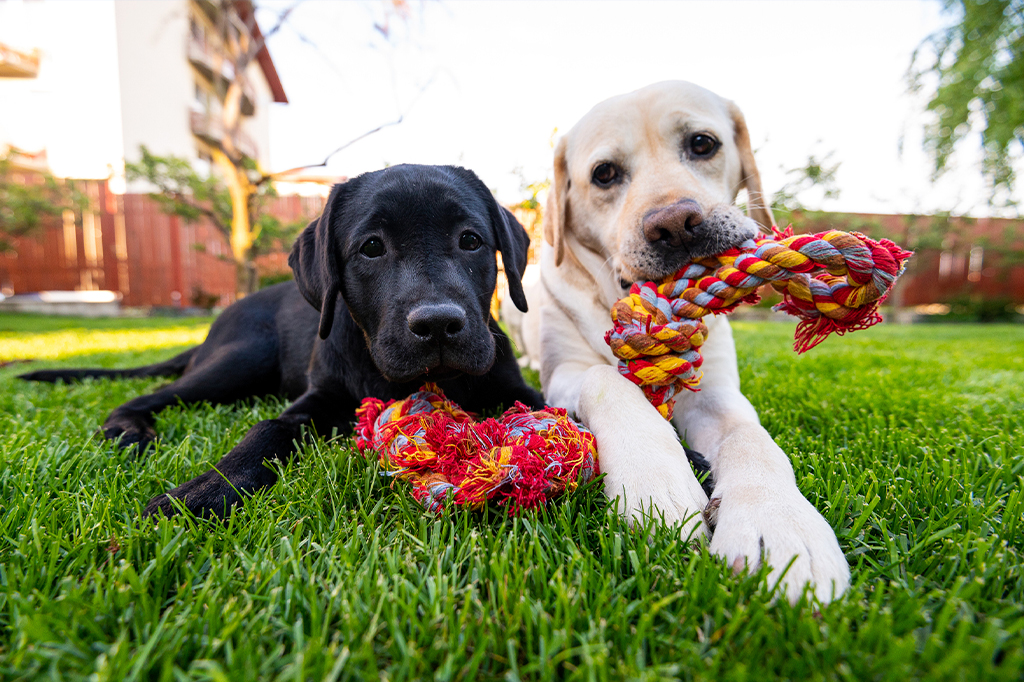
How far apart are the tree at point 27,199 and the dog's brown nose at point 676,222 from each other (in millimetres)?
15928

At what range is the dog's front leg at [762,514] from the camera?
1011 millimetres

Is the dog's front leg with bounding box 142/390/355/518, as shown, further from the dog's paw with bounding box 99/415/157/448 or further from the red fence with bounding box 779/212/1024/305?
the red fence with bounding box 779/212/1024/305

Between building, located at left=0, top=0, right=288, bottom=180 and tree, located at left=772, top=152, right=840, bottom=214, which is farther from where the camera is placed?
building, located at left=0, top=0, right=288, bottom=180

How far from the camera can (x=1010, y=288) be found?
17.7m

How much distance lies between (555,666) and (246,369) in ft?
8.74

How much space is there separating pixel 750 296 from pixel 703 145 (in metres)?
0.94

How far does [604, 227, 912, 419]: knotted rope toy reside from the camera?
1544 mm

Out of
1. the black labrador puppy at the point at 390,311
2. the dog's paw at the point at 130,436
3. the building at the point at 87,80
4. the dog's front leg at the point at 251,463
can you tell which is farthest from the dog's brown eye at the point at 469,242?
the building at the point at 87,80

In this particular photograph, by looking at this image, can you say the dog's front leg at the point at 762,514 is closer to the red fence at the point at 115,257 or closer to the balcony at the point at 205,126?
the red fence at the point at 115,257

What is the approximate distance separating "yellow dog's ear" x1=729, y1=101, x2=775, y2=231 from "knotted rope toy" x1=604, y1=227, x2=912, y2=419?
762 millimetres

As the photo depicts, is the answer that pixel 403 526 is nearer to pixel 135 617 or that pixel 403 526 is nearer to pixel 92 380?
pixel 135 617

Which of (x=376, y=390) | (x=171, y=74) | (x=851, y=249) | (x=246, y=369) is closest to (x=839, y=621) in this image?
(x=851, y=249)

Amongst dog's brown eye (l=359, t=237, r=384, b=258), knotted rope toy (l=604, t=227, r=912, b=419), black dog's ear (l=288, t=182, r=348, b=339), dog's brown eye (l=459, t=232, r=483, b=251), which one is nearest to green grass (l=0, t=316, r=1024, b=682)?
knotted rope toy (l=604, t=227, r=912, b=419)

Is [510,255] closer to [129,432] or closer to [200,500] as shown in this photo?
[200,500]
